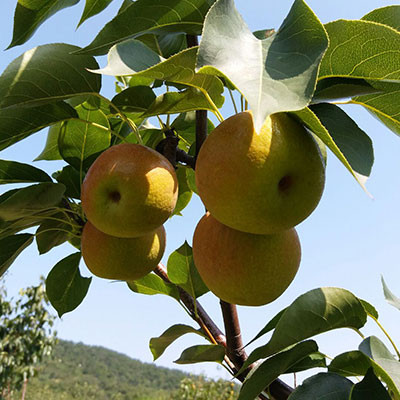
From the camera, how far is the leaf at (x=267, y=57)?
0.50 m

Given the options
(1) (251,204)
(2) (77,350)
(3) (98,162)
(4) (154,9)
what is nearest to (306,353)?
(1) (251,204)

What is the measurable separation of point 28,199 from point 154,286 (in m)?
0.48

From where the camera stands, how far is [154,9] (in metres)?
0.84

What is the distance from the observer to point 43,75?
895mm

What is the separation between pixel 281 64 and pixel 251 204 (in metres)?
0.20

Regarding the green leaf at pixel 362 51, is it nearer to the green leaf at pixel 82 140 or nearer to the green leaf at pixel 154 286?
the green leaf at pixel 82 140

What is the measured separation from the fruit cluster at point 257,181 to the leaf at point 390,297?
649mm

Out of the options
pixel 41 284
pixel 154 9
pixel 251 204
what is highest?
pixel 41 284

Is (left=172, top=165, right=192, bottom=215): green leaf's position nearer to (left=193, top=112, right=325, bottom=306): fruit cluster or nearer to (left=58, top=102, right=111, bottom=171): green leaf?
(left=58, top=102, right=111, bottom=171): green leaf

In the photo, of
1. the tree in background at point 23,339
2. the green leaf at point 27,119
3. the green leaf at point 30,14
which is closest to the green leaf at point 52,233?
the green leaf at point 27,119

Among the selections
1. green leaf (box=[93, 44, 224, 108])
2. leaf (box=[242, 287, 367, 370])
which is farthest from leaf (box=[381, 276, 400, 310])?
green leaf (box=[93, 44, 224, 108])

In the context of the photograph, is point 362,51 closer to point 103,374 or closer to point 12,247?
point 12,247

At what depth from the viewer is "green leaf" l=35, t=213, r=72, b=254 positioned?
4.22 ft

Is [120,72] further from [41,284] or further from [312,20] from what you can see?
[41,284]
